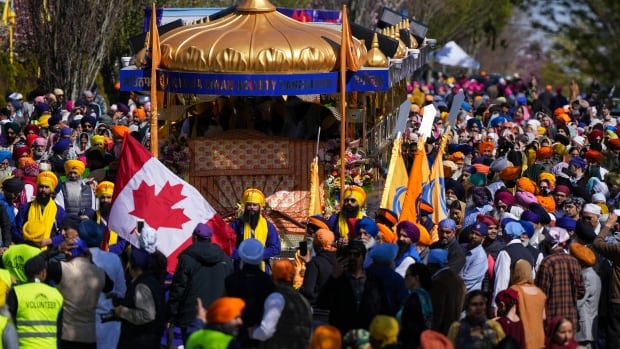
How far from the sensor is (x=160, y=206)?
1488cm

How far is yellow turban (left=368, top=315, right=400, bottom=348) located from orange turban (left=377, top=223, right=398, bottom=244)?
142 inches

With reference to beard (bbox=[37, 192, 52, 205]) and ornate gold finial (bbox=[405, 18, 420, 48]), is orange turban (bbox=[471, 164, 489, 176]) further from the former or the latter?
beard (bbox=[37, 192, 52, 205])

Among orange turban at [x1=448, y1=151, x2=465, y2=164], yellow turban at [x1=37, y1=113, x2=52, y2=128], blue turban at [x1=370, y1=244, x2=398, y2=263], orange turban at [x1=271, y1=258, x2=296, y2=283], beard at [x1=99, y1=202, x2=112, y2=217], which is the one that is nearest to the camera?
orange turban at [x1=271, y1=258, x2=296, y2=283]

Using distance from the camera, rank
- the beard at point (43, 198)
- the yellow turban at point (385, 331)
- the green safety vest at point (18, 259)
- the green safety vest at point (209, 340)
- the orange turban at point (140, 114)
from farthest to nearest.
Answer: the orange turban at point (140, 114) < the beard at point (43, 198) < the green safety vest at point (18, 259) < the yellow turban at point (385, 331) < the green safety vest at point (209, 340)

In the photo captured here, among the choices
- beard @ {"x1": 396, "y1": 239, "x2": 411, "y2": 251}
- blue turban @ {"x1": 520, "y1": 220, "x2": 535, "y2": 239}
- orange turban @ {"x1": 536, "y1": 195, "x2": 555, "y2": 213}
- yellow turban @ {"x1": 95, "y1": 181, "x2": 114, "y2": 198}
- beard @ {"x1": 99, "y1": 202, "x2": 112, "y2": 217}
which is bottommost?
orange turban @ {"x1": 536, "y1": 195, "x2": 555, "y2": 213}

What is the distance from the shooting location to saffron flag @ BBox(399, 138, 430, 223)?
17.1m

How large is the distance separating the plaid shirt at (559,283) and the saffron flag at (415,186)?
2883 millimetres

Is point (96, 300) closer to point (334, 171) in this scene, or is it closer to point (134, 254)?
point (134, 254)

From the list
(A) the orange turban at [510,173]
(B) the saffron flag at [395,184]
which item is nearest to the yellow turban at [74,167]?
(B) the saffron flag at [395,184]

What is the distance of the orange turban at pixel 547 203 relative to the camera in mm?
17250

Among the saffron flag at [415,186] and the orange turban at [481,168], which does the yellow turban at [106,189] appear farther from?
the orange turban at [481,168]

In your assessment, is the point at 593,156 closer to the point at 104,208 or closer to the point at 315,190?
the point at 315,190

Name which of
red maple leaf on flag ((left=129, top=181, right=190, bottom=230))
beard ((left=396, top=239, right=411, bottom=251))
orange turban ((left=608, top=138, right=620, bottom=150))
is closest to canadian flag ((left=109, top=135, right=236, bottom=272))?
red maple leaf on flag ((left=129, top=181, right=190, bottom=230))

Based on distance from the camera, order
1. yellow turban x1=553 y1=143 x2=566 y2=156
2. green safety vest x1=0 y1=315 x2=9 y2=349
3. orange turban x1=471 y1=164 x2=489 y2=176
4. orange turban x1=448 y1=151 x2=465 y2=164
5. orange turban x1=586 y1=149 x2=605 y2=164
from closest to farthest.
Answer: green safety vest x1=0 y1=315 x2=9 y2=349
orange turban x1=471 y1=164 x2=489 y2=176
orange turban x1=586 y1=149 x2=605 y2=164
orange turban x1=448 y1=151 x2=465 y2=164
yellow turban x1=553 y1=143 x2=566 y2=156
